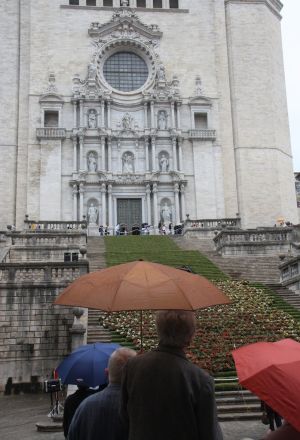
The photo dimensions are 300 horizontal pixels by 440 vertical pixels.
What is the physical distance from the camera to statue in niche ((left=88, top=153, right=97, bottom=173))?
37.8 m

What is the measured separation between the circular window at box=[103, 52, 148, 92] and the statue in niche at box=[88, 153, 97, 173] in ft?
20.7

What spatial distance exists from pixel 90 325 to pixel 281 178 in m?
28.3

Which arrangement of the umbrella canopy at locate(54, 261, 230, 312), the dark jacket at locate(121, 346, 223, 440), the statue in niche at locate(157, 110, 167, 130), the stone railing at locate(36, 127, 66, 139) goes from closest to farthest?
the dark jacket at locate(121, 346, 223, 440) < the umbrella canopy at locate(54, 261, 230, 312) < the stone railing at locate(36, 127, 66, 139) < the statue in niche at locate(157, 110, 167, 130)

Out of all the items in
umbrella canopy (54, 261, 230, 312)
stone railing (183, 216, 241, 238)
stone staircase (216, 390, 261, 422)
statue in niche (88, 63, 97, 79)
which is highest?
statue in niche (88, 63, 97, 79)

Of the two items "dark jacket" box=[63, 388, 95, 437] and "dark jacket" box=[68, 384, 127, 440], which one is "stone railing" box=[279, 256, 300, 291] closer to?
"dark jacket" box=[63, 388, 95, 437]

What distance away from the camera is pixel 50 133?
37.7 meters

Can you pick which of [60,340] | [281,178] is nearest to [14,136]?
[281,178]

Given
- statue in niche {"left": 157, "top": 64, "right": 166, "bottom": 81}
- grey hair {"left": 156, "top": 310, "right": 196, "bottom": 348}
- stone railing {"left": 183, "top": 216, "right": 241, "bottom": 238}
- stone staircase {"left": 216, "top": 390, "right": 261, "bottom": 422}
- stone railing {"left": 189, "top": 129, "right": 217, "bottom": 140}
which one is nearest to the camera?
grey hair {"left": 156, "top": 310, "right": 196, "bottom": 348}

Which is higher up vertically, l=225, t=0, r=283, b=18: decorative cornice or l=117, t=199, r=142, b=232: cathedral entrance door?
l=225, t=0, r=283, b=18: decorative cornice

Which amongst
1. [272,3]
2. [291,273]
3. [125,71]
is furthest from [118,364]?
[272,3]

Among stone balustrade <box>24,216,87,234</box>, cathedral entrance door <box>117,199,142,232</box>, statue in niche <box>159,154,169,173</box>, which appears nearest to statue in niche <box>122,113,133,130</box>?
statue in niche <box>159,154,169,173</box>

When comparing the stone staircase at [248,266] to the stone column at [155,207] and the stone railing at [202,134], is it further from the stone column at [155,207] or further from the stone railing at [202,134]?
the stone railing at [202,134]

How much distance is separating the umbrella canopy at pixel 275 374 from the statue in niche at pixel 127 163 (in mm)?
34215

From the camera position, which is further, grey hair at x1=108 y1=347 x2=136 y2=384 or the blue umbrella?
the blue umbrella
